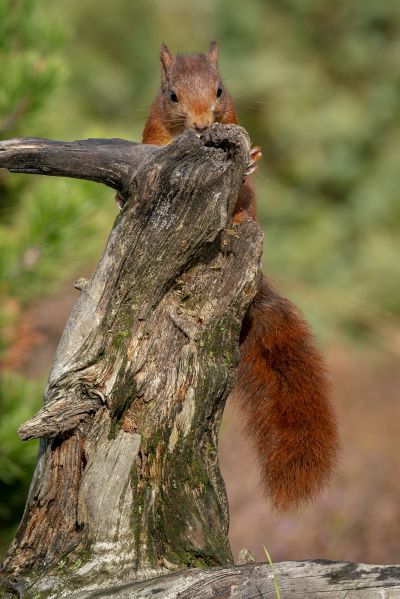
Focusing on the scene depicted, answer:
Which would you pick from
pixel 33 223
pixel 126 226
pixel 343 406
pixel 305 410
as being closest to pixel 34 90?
pixel 33 223

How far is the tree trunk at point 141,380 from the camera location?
1.82 m

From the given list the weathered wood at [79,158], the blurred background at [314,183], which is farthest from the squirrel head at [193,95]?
the blurred background at [314,183]

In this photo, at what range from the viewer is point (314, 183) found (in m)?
9.19

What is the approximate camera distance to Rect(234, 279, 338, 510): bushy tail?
2.04 meters

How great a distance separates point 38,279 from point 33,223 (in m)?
0.20

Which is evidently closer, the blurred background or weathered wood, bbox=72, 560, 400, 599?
weathered wood, bbox=72, 560, 400, 599

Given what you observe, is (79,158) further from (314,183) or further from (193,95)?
(314,183)

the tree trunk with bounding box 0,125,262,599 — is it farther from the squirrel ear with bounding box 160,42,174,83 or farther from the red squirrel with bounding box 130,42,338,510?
the squirrel ear with bounding box 160,42,174,83

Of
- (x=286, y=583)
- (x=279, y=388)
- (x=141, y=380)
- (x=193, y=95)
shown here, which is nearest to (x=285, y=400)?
(x=279, y=388)

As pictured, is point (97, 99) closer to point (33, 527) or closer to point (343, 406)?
point (343, 406)

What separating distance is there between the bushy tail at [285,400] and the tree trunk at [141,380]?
166 mm

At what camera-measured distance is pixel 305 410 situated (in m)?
2.13

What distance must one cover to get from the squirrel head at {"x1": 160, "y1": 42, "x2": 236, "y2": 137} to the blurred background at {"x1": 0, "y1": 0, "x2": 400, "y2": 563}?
50.1 inches

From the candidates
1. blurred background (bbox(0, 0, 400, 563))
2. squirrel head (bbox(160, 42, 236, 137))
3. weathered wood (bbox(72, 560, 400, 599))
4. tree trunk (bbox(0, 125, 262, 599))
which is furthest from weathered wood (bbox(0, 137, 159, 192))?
blurred background (bbox(0, 0, 400, 563))
